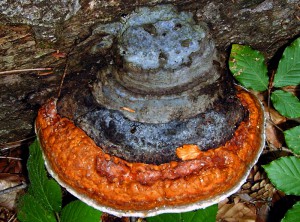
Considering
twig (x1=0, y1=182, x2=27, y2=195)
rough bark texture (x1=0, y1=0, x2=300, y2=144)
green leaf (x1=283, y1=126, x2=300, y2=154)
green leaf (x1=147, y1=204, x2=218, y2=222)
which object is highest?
rough bark texture (x1=0, y1=0, x2=300, y2=144)

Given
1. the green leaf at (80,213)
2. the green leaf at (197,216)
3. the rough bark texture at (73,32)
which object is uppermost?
the rough bark texture at (73,32)

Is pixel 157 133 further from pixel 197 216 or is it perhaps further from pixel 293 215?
pixel 293 215

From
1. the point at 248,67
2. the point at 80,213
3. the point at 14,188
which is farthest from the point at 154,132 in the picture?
the point at 14,188

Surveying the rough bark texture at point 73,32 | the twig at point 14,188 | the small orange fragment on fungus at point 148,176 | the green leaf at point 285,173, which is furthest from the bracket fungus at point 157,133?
the twig at point 14,188

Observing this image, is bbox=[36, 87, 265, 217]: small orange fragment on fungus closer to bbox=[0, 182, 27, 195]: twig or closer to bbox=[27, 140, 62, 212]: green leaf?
bbox=[27, 140, 62, 212]: green leaf

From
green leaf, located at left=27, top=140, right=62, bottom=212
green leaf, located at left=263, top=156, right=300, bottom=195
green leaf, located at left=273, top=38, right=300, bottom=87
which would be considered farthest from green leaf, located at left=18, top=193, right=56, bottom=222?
green leaf, located at left=273, top=38, right=300, bottom=87

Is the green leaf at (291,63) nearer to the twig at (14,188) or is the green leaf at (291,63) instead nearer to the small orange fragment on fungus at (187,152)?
the small orange fragment on fungus at (187,152)

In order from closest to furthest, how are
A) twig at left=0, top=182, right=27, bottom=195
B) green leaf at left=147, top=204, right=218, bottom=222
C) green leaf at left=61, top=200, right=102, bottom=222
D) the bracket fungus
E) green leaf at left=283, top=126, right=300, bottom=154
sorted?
the bracket fungus, green leaf at left=61, top=200, right=102, bottom=222, green leaf at left=147, top=204, right=218, bottom=222, green leaf at left=283, top=126, right=300, bottom=154, twig at left=0, top=182, right=27, bottom=195
